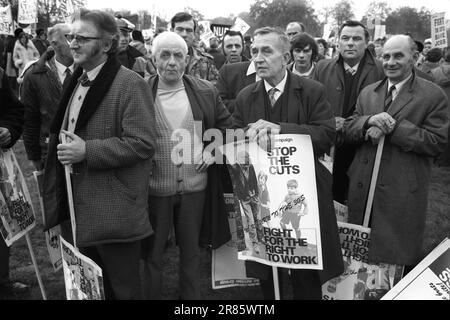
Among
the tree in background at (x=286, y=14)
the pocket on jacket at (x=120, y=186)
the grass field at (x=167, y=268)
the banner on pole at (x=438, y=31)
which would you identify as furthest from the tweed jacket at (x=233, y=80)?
the tree in background at (x=286, y=14)

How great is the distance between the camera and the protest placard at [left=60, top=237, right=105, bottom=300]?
9.18 ft

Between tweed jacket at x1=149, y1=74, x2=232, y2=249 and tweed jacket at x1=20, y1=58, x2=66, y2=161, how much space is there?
1442 millimetres

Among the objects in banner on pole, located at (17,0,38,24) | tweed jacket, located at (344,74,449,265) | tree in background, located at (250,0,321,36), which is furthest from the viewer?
tree in background, located at (250,0,321,36)

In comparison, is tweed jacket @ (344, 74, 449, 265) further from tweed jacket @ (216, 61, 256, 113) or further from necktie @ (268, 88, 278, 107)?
tweed jacket @ (216, 61, 256, 113)

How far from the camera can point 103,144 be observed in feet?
9.73

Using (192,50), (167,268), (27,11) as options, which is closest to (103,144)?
(167,268)

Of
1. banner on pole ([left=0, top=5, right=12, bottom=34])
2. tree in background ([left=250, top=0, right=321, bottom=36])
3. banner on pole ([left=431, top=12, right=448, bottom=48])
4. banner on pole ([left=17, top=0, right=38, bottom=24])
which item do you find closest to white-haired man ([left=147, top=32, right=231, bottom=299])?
banner on pole ([left=431, top=12, right=448, bottom=48])

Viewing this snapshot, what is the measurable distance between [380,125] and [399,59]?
1.92 feet

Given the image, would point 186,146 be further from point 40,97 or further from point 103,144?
point 40,97

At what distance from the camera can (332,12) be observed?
54594 millimetres

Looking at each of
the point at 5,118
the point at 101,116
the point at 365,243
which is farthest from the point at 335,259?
the point at 5,118

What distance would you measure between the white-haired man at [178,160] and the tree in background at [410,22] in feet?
154

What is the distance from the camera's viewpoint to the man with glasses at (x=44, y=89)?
4.63 meters
